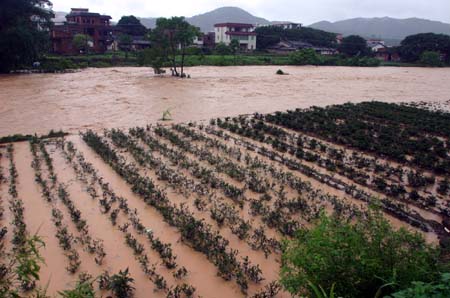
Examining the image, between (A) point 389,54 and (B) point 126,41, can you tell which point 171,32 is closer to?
(B) point 126,41

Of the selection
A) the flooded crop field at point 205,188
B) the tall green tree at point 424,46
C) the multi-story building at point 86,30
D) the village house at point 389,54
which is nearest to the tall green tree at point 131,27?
the multi-story building at point 86,30

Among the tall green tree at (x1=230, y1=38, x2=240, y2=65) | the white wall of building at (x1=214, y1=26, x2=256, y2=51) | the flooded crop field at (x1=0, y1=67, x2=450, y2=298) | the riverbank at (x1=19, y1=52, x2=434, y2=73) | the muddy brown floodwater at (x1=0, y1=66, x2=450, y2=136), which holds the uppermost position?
the white wall of building at (x1=214, y1=26, x2=256, y2=51)

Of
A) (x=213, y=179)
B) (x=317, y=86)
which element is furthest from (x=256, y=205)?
(x=317, y=86)

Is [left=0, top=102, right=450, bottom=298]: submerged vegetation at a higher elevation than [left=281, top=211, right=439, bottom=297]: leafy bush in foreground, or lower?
lower

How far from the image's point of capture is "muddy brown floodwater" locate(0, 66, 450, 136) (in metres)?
15.1

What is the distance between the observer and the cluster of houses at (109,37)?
4572cm

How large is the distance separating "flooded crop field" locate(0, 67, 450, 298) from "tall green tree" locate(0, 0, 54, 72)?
18176 millimetres

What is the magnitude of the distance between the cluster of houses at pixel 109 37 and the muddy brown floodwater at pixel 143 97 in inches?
501

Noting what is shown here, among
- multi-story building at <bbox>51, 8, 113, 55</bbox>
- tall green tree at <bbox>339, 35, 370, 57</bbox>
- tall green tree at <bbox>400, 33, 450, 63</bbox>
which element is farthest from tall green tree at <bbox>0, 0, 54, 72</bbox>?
tall green tree at <bbox>400, 33, 450, 63</bbox>

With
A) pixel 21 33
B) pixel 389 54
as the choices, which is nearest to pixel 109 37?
pixel 21 33

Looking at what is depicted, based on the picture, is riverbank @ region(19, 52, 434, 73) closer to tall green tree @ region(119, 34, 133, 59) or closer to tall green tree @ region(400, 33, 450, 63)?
tall green tree @ region(119, 34, 133, 59)

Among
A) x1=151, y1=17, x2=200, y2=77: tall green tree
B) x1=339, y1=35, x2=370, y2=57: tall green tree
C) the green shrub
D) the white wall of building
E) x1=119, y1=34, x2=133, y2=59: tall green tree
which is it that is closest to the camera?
x1=151, y1=17, x2=200, y2=77: tall green tree

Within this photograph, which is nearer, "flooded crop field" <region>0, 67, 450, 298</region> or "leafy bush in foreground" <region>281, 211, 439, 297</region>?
"leafy bush in foreground" <region>281, 211, 439, 297</region>

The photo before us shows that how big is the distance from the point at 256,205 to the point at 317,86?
2315cm
